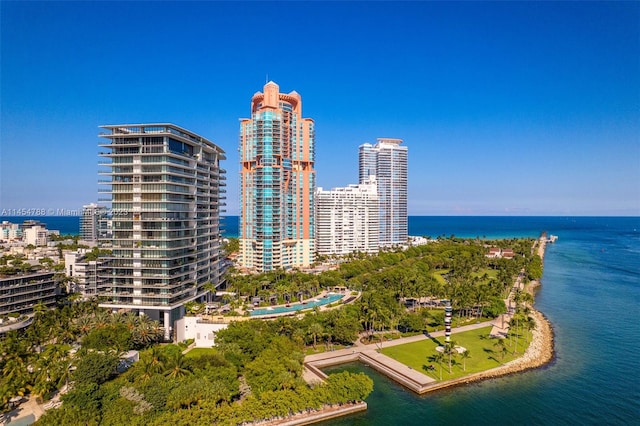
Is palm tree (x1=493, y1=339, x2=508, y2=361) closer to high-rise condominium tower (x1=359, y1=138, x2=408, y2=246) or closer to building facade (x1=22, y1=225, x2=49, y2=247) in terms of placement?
high-rise condominium tower (x1=359, y1=138, x2=408, y2=246)

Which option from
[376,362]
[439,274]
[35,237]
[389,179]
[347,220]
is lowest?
[376,362]

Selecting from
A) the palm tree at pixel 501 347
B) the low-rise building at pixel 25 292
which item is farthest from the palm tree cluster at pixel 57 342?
the palm tree at pixel 501 347

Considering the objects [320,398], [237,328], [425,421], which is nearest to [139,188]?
[237,328]

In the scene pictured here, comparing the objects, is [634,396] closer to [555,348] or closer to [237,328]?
[555,348]

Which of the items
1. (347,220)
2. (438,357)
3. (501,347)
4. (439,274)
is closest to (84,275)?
(438,357)

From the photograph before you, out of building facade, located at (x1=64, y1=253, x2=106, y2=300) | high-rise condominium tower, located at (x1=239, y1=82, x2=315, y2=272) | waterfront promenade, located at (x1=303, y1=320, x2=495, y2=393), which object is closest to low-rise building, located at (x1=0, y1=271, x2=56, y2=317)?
building facade, located at (x1=64, y1=253, x2=106, y2=300)

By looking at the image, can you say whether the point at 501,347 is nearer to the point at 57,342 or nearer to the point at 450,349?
the point at 450,349

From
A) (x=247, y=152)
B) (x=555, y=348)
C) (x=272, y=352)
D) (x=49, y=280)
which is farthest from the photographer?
(x=247, y=152)
